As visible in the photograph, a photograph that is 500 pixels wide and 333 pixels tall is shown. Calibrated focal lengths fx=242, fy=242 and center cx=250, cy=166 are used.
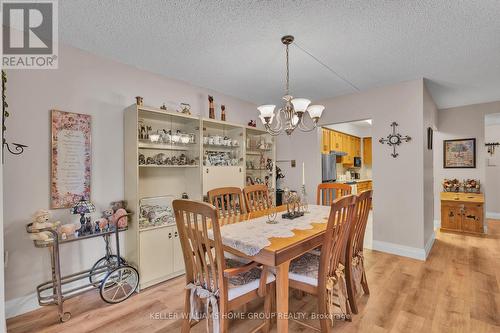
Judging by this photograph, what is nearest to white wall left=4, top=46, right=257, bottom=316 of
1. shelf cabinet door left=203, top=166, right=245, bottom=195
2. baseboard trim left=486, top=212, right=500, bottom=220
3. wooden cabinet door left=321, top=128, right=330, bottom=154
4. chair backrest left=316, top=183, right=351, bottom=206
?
shelf cabinet door left=203, top=166, right=245, bottom=195

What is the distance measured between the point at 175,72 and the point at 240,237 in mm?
2314

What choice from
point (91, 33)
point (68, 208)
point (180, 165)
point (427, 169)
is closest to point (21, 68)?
point (91, 33)

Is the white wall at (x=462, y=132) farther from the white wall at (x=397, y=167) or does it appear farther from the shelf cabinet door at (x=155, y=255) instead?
the shelf cabinet door at (x=155, y=255)

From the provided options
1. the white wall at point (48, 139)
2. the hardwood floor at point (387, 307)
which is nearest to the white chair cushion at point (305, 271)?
the hardwood floor at point (387, 307)

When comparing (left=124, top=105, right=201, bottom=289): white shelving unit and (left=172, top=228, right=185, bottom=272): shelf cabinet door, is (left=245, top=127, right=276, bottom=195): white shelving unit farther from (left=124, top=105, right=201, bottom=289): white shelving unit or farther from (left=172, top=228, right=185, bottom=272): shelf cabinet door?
(left=172, top=228, right=185, bottom=272): shelf cabinet door

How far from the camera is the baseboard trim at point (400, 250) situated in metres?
3.24

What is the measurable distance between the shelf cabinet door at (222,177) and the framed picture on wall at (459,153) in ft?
13.9

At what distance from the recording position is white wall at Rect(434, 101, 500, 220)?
4445mm

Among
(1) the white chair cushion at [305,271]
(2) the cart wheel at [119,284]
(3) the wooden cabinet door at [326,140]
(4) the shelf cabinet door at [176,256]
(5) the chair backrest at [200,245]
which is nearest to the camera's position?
(5) the chair backrest at [200,245]

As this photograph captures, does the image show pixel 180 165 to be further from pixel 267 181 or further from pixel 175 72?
pixel 267 181

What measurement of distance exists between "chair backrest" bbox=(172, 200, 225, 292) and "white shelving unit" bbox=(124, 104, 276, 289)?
1117 mm

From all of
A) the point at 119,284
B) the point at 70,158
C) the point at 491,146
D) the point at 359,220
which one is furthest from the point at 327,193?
the point at 491,146

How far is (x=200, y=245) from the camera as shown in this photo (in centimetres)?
154

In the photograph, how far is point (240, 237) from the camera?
1.69 meters
